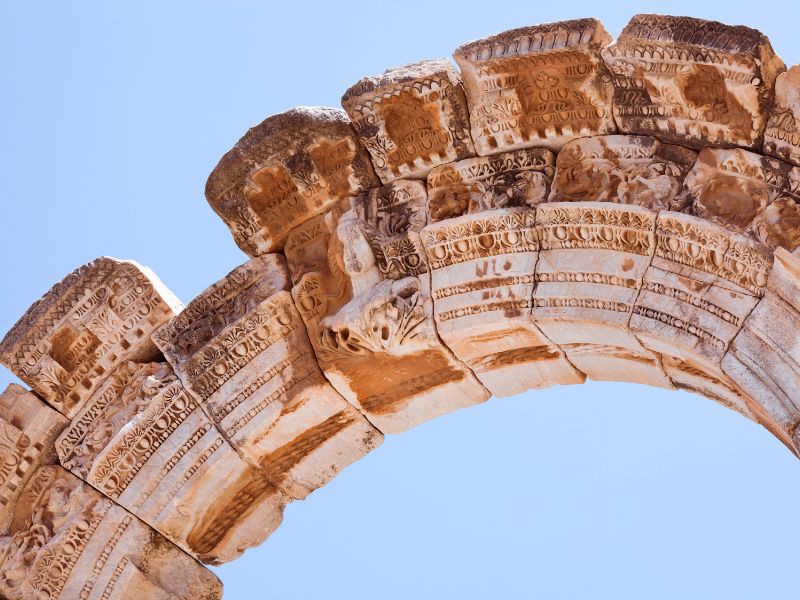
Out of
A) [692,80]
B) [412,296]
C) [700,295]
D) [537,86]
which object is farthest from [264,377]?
[692,80]

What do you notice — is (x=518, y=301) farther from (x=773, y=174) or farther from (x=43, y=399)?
(x=43, y=399)

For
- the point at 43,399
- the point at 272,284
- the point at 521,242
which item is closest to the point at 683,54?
the point at 521,242

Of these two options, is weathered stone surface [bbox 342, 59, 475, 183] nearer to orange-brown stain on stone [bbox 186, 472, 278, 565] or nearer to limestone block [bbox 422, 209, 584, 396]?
limestone block [bbox 422, 209, 584, 396]

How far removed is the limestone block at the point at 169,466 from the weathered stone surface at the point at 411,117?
172cm

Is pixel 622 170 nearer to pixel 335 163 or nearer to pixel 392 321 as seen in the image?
pixel 392 321

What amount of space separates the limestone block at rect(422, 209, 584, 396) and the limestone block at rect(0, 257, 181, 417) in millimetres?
1755

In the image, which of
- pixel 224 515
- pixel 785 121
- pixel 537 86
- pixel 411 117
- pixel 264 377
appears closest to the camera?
pixel 785 121

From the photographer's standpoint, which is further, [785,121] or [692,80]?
[692,80]

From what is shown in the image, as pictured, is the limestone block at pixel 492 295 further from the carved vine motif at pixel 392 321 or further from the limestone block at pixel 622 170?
the limestone block at pixel 622 170

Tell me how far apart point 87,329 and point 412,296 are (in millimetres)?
1992

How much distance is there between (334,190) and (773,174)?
7.90 feet

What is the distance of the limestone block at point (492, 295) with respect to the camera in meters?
7.24

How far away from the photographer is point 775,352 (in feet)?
20.4

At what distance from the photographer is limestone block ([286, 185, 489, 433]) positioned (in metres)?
7.48
